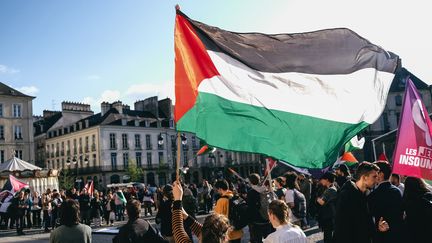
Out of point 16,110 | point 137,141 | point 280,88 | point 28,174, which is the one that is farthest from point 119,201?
point 137,141

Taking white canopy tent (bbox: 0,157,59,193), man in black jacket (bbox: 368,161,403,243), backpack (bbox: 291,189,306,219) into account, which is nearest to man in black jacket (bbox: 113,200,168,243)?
man in black jacket (bbox: 368,161,403,243)

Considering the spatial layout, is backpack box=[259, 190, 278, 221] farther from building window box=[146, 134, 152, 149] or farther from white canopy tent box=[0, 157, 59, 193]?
building window box=[146, 134, 152, 149]

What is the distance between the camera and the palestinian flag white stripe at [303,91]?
216 inches

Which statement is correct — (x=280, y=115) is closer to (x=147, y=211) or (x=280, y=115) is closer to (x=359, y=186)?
(x=359, y=186)

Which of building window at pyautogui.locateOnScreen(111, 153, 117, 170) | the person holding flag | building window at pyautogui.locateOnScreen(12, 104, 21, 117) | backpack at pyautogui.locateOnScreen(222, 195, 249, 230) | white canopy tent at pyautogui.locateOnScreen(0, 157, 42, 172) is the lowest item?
the person holding flag

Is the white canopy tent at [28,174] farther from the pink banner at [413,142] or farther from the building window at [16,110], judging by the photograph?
the building window at [16,110]

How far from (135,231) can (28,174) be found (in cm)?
2177

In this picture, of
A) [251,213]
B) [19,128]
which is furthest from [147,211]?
[19,128]

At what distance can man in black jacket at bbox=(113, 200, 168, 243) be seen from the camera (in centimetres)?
469

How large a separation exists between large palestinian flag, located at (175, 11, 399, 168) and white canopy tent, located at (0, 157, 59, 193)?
20750 millimetres

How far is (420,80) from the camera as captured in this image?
2511 inches

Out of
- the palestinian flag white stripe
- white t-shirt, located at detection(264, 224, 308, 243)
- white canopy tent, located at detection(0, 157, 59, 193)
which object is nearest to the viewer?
white t-shirt, located at detection(264, 224, 308, 243)

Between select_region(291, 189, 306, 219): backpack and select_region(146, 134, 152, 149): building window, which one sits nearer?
select_region(291, 189, 306, 219): backpack

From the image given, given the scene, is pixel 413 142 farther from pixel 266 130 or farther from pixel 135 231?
pixel 135 231
